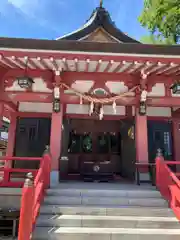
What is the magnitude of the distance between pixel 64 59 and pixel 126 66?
208 cm

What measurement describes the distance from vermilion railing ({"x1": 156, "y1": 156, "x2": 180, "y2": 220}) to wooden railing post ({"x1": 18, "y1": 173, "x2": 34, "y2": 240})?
3.33 metres

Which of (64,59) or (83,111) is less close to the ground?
(64,59)

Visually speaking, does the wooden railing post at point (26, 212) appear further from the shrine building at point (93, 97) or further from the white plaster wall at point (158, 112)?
the white plaster wall at point (158, 112)

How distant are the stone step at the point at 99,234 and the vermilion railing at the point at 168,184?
755 millimetres

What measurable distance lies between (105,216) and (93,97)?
408cm

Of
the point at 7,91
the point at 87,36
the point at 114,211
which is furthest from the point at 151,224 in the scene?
the point at 87,36

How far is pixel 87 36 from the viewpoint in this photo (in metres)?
10.4

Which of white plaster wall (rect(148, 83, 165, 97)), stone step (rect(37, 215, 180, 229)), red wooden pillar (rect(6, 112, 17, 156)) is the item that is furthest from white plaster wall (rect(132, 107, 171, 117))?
red wooden pillar (rect(6, 112, 17, 156))

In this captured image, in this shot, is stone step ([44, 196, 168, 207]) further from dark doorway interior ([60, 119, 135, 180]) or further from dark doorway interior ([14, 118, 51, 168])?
dark doorway interior ([60, 119, 135, 180])

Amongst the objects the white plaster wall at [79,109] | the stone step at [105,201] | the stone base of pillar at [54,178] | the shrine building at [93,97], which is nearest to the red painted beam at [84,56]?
the shrine building at [93,97]

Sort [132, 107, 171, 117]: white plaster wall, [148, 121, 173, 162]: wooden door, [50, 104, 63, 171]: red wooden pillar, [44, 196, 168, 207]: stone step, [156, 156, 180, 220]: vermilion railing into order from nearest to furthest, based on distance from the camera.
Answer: [156, 156, 180, 220]: vermilion railing < [44, 196, 168, 207]: stone step < [50, 104, 63, 171]: red wooden pillar < [148, 121, 173, 162]: wooden door < [132, 107, 171, 117]: white plaster wall

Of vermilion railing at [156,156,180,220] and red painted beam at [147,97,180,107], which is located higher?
red painted beam at [147,97,180,107]

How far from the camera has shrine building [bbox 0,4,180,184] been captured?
6.24 m

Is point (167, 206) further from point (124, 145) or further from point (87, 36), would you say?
point (87, 36)
